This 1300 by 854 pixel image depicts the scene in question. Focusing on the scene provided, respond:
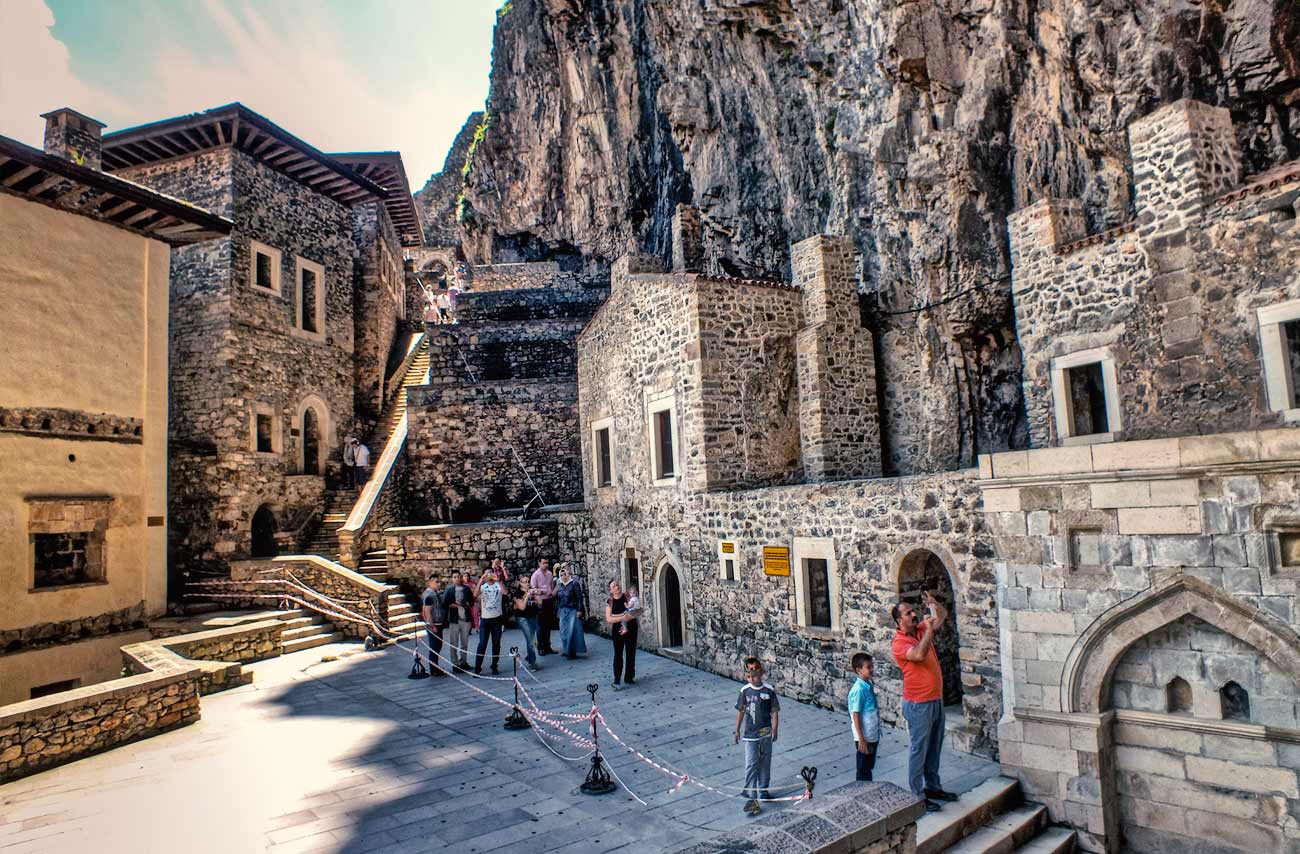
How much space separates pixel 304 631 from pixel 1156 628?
555 inches

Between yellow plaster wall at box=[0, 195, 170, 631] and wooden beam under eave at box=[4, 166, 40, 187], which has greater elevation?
wooden beam under eave at box=[4, 166, 40, 187]

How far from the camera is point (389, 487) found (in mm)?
20359

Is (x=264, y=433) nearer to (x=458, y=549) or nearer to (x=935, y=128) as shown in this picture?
(x=458, y=549)

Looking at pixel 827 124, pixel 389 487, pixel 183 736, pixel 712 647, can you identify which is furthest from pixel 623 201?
pixel 183 736

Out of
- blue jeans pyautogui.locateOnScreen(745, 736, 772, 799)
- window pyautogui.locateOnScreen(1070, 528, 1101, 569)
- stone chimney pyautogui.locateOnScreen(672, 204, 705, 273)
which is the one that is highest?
stone chimney pyautogui.locateOnScreen(672, 204, 705, 273)

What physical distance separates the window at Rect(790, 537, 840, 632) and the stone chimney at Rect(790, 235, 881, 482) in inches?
107

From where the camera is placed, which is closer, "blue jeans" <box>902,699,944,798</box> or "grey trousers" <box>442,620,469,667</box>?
"blue jeans" <box>902,699,944,798</box>

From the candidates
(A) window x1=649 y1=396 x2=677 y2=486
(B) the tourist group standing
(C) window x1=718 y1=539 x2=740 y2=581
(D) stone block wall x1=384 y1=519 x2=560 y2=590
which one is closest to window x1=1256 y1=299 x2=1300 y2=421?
(C) window x1=718 y1=539 x2=740 y2=581

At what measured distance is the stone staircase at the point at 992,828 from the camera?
643cm

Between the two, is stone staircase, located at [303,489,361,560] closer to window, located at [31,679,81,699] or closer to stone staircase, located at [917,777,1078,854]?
window, located at [31,679,81,699]

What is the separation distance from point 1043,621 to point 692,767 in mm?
3843

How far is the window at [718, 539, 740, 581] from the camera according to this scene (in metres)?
12.1

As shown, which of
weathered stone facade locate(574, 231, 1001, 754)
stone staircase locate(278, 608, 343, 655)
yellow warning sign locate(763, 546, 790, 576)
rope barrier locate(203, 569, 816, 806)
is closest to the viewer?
rope barrier locate(203, 569, 816, 806)

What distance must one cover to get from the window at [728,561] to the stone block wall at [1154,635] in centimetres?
507
